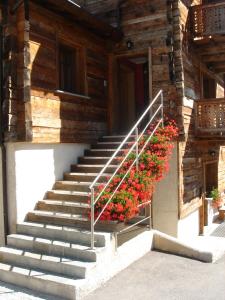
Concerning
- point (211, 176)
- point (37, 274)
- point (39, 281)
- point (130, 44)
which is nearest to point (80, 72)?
point (130, 44)

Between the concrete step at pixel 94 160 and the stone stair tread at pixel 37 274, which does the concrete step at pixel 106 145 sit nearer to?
the concrete step at pixel 94 160

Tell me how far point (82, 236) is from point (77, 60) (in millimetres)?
5109

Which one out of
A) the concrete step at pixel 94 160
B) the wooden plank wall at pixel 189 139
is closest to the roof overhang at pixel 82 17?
the wooden plank wall at pixel 189 139

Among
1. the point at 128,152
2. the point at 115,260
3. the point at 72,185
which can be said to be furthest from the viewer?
the point at 72,185

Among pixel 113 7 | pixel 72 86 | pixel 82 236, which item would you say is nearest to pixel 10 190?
pixel 82 236

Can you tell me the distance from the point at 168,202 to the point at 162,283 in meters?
3.20

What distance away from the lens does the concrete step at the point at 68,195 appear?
26.7 ft

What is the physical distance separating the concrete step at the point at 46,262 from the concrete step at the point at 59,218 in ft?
2.82

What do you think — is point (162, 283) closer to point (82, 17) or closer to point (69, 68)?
point (69, 68)

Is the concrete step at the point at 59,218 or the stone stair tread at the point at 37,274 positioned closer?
the stone stair tread at the point at 37,274

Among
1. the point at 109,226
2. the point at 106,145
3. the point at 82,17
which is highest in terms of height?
the point at 82,17

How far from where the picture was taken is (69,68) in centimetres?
1012

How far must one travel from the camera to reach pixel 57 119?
8984 millimetres

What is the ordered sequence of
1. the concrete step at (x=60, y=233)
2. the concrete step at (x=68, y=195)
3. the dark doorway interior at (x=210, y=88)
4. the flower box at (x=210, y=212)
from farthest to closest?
A: 1. the dark doorway interior at (x=210, y=88)
2. the flower box at (x=210, y=212)
3. the concrete step at (x=68, y=195)
4. the concrete step at (x=60, y=233)
